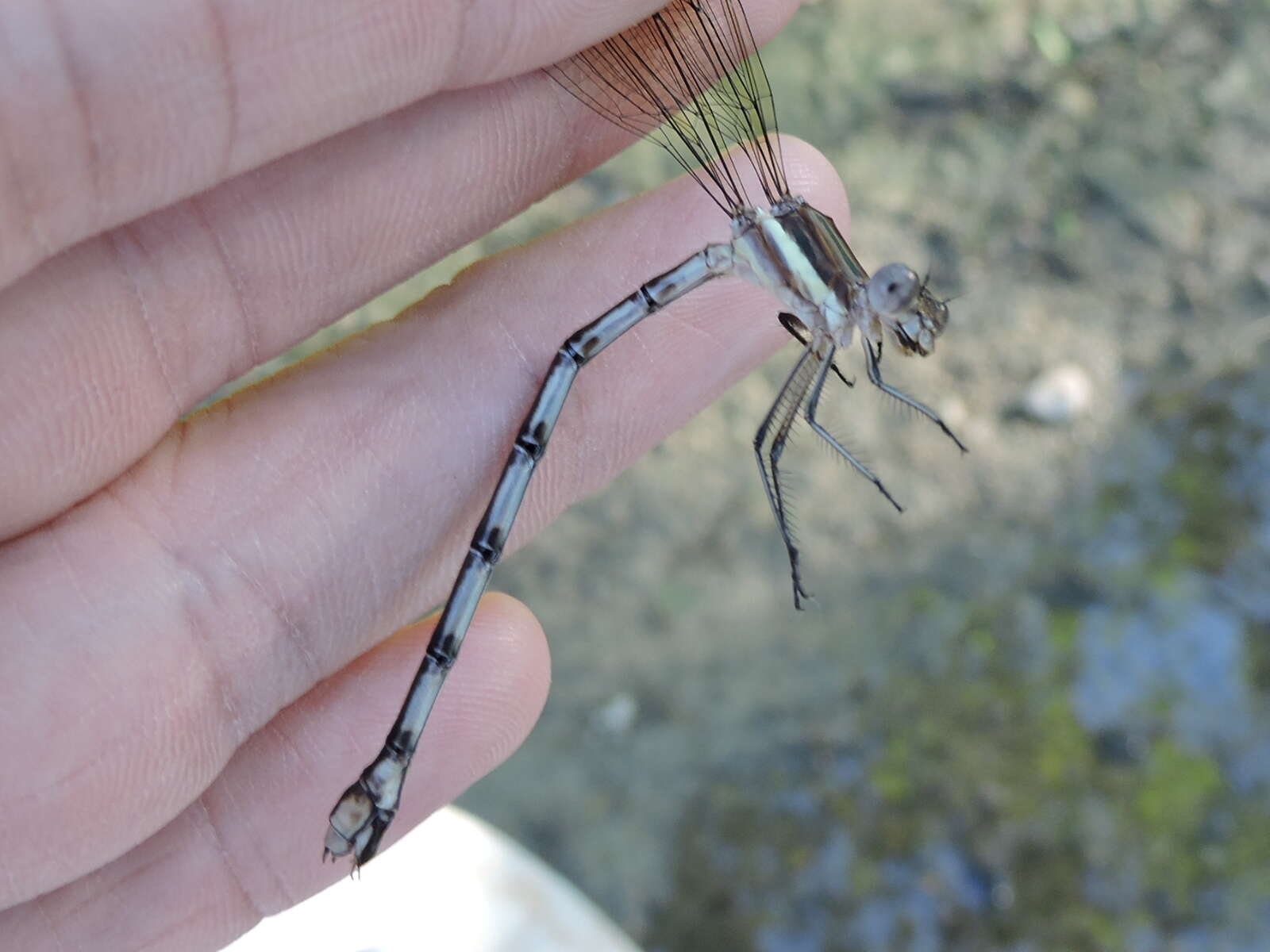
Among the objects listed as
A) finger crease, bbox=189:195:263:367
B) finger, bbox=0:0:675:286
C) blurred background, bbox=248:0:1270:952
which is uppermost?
finger crease, bbox=189:195:263:367

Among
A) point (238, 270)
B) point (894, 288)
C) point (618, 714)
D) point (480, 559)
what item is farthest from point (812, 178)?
point (618, 714)

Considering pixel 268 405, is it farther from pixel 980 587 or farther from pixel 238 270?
pixel 980 587

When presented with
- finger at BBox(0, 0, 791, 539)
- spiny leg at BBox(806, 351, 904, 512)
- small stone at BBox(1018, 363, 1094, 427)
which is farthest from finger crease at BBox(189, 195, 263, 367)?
small stone at BBox(1018, 363, 1094, 427)

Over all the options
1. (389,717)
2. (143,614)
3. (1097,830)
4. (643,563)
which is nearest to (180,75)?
(143,614)

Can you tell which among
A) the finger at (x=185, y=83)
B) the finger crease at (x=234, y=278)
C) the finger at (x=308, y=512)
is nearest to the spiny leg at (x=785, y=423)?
the finger at (x=308, y=512)

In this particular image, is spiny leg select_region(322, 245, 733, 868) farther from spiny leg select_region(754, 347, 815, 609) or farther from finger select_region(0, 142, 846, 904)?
spiny leg select_region(754, 347, 815, 609)
